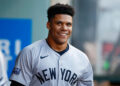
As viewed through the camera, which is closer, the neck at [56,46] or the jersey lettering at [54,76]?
the jersey lettering at [54,76]

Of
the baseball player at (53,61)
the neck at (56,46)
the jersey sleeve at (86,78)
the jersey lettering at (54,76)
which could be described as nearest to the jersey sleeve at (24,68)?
the baseball player at (53,61)

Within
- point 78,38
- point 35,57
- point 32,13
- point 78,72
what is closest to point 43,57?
point 35,57

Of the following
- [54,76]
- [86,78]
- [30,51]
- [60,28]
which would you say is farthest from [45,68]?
[86,78]

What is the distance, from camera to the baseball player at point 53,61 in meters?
4.66

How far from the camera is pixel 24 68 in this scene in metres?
4.68

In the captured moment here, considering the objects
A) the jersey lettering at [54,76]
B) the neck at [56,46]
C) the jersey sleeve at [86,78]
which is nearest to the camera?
the jersey lettering at [54,76]

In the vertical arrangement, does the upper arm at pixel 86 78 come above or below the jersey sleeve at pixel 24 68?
below

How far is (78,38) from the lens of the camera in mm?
9242

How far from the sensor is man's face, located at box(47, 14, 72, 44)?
470 cm

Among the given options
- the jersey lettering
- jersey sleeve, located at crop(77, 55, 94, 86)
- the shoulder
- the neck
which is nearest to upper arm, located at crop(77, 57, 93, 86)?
jersey sleeve, located at crop(77, 55, 94, 86)

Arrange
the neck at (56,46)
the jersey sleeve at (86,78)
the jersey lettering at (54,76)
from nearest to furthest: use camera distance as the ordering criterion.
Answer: the jersey lettering at (54,76), the neck at (56,46), the jersey sleeve at (86,78)

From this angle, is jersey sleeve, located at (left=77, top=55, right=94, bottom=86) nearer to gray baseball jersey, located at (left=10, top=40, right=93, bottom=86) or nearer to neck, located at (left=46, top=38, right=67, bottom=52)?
gray baseball jersey, located at (left=10, top=40, right=93, bottom=86)

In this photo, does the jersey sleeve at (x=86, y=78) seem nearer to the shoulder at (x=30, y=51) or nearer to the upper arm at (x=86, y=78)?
the upper arm at (x=86, y=78)

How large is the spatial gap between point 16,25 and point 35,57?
→ 2.21 meters
